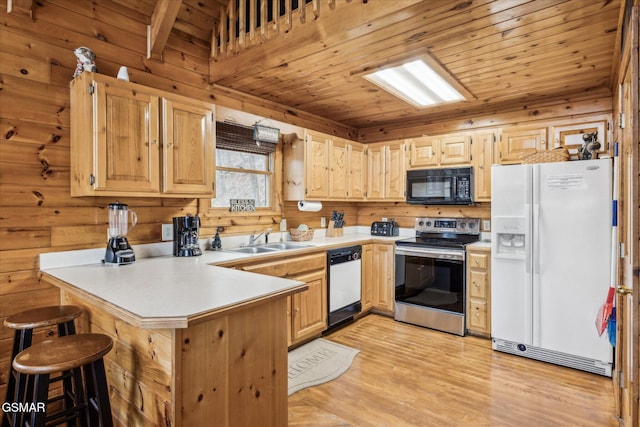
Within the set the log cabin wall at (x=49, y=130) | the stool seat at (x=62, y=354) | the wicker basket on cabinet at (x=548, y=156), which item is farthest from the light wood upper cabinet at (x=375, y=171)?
the stool seat at (x=62, y=354)

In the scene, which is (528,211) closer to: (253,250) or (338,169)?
(338,169)

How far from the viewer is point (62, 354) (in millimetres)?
1394

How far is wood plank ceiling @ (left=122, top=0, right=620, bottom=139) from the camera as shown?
6.77 feet

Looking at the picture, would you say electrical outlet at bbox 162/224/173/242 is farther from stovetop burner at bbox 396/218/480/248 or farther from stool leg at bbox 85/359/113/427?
stovetop burner at bbox 396/218/480/248

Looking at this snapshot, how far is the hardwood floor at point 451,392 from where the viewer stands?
85.0 inches

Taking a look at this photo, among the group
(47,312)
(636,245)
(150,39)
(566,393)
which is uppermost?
(150,39)

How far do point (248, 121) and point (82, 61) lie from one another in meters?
1.39

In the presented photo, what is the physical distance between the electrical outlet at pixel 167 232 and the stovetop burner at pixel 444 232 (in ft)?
7.54

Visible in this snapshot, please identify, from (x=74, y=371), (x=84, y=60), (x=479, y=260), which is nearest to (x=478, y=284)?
(x=479, y=260)

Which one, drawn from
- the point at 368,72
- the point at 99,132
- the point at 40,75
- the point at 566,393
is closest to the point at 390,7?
the point at 368,72

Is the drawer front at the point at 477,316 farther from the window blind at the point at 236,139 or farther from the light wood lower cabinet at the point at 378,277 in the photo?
the window blind at the point at 236,139

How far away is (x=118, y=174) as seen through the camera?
2.23m

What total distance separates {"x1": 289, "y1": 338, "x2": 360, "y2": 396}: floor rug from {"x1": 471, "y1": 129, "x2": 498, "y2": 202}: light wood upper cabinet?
2.08 meters

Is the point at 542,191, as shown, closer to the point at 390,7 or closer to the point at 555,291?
the point at 555,291
